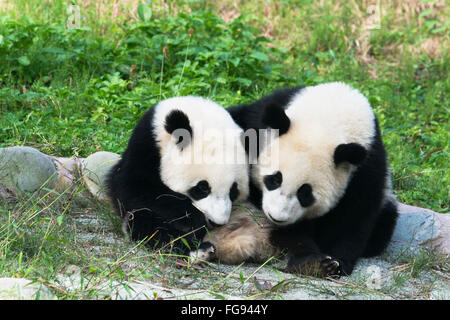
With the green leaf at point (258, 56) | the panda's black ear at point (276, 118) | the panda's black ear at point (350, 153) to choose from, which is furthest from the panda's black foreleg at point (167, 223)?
the green leaf at point (258, 56)

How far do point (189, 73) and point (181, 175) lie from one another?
3215mm

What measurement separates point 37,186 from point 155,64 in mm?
2831

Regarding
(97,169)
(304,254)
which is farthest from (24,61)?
(304,254)

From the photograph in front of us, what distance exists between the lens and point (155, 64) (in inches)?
285

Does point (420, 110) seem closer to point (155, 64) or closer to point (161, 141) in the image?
point (155, 64)

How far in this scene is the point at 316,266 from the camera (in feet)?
12.6

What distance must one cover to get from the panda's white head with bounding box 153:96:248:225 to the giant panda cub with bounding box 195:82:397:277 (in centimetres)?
22

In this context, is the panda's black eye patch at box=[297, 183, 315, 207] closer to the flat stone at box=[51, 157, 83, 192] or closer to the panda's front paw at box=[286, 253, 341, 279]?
the panda's front paw at box=[286, 253, 341, 279]

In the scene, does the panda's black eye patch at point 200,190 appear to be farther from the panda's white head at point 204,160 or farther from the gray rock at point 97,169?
the gray rock at point 97,169

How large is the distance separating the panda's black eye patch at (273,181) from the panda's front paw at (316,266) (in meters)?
0.46

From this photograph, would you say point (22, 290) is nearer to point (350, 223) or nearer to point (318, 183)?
point (318, 183)

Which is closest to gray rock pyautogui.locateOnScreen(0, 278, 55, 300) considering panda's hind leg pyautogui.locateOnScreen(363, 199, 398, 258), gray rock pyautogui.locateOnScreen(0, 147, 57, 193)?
gray rock pyautogui.locateOnScreen(0, 147, 57, 193)

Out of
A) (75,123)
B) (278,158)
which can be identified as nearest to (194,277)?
(278,158)

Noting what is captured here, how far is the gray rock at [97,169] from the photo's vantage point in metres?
4.90
